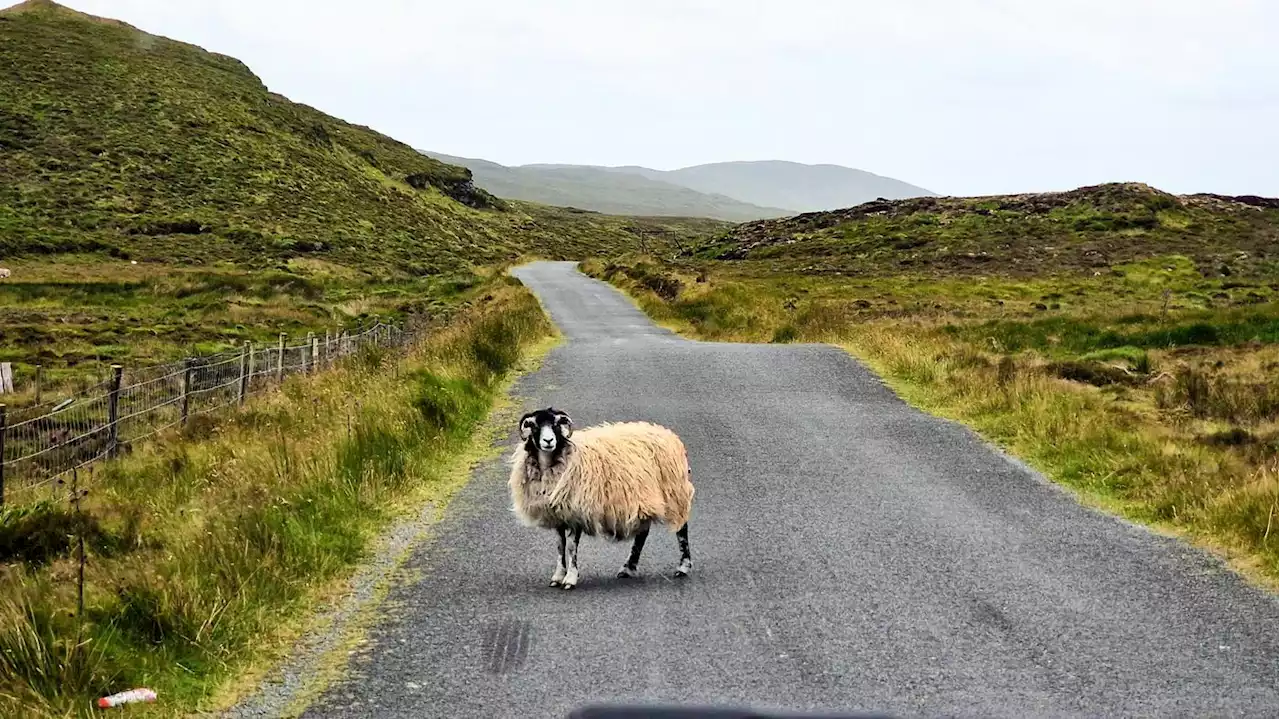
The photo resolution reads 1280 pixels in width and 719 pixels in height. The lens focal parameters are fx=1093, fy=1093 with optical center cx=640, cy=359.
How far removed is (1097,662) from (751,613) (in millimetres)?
2090

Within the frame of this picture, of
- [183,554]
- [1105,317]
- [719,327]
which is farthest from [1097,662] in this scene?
[1105,317]

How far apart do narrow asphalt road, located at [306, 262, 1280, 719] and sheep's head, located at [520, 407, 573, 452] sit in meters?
1.02

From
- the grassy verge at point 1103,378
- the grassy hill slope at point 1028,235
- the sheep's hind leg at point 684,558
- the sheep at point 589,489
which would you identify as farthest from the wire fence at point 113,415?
the grassy hill slope at point 1028,235

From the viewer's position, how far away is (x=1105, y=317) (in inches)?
1361

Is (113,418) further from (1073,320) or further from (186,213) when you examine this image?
(186,213)

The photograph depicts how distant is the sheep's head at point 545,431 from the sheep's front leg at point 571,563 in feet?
2.24

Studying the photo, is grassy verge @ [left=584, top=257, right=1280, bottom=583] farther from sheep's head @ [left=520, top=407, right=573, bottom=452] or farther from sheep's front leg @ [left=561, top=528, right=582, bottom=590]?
sheep's head @ [left=520, top=407, right=573, bottom=452]

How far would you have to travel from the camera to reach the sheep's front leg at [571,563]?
767cm

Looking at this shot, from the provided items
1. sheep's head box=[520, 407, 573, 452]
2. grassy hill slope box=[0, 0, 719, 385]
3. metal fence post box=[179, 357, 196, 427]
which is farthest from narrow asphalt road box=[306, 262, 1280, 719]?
grassy hill slope box=[0, 0, 719, 385]

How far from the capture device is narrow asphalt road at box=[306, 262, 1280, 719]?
5.77 m

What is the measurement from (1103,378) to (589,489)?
1574 cm

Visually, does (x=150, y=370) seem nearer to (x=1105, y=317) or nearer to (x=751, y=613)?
(x=751, y=613)

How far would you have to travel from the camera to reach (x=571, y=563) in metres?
7.79

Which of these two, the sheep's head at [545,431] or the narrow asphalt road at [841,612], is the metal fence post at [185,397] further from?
the sheep's head at [545,431]
